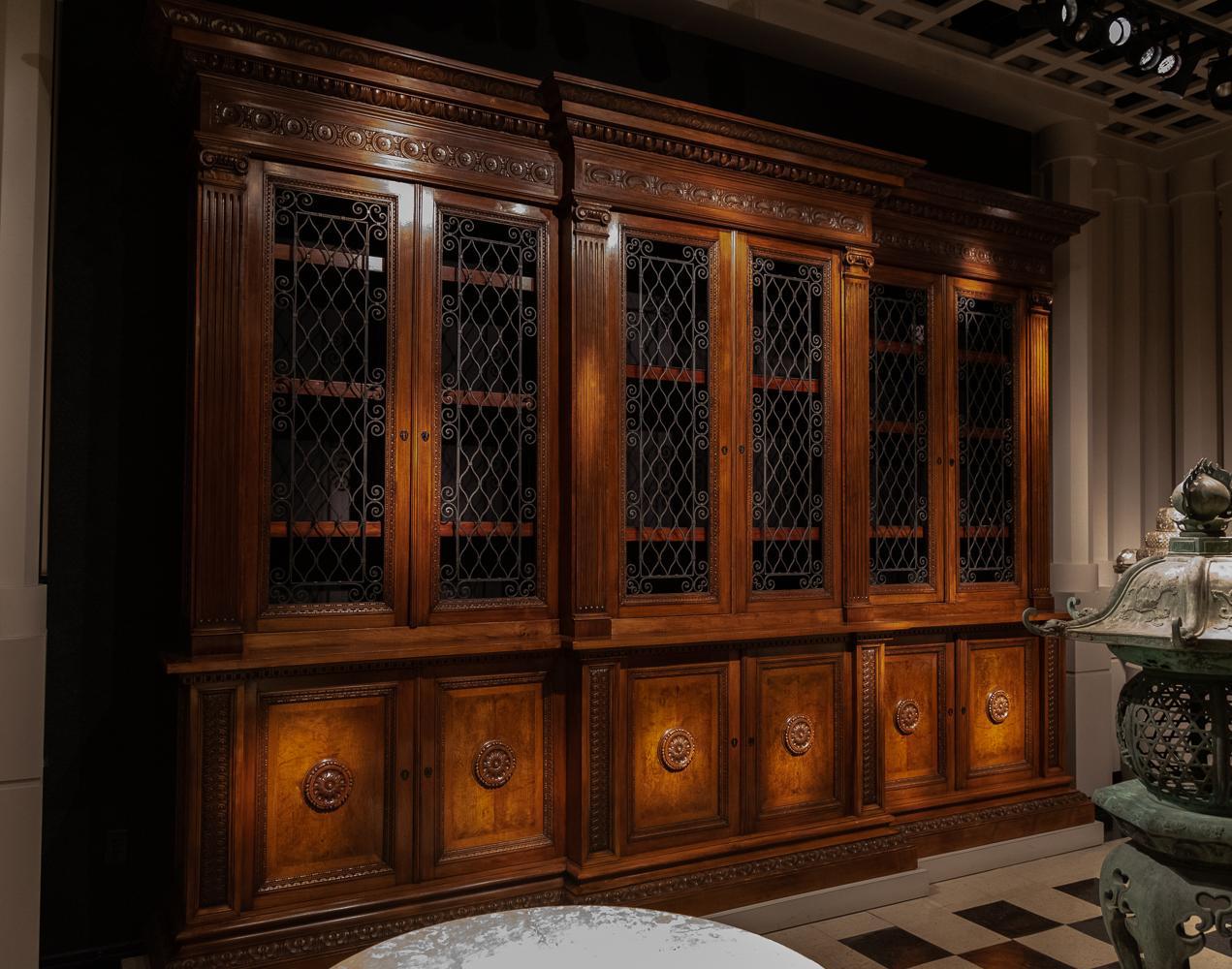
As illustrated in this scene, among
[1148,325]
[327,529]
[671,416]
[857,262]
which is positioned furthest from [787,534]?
[1148,325]

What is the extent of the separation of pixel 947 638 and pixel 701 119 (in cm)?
253

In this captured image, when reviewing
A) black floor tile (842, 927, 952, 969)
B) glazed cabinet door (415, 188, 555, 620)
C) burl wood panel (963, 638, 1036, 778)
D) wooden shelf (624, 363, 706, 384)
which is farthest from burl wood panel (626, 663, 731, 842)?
burl wood panel (963, 638, 1036, 778)

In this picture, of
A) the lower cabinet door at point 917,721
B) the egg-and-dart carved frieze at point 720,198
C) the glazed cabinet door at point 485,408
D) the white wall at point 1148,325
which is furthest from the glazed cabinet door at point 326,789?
the white wall at point 1148,325

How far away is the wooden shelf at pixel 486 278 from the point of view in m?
3.37

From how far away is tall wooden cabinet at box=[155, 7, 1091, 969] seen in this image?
117 inches

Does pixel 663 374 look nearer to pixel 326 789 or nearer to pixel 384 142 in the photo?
pixel 384 142

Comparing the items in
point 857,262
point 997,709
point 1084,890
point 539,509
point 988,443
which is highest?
point 857,262

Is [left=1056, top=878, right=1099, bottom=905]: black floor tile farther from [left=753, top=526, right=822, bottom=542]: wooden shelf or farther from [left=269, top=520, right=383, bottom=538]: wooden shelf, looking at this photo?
[left=269, top=520, right=383, bottom=538]: wooden shelf

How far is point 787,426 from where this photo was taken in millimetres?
3971

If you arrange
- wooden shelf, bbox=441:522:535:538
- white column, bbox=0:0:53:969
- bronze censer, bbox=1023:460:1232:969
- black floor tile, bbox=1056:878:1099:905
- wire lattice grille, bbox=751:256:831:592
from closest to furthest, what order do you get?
bronze censer, bbox=1023:460:1232:969 < white column, bbox=0:0:53:969 < wooden shelf, bbox=441:522:535:538 < wire lattice grille, bbox=751:256:831:592 < black floor tile, bbox=1056:878:1099:905

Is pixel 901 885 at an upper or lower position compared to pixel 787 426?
lower

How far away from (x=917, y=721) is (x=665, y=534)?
161cm

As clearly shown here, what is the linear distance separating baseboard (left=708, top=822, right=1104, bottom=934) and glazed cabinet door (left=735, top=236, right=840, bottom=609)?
1.13m

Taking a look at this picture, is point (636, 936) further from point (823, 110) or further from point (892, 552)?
point (823, 110)
